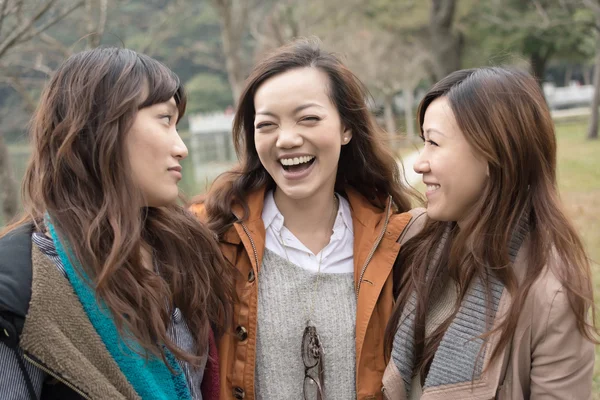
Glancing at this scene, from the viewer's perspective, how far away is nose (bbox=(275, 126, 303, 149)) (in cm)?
220

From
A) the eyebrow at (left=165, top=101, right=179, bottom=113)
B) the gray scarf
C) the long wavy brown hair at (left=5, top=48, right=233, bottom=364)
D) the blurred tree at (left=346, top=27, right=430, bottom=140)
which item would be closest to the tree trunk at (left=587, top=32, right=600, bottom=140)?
the blurred tree at (left=346, top=27, right=430, bottom=140)

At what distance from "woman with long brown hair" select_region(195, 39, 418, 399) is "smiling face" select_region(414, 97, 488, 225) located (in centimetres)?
36

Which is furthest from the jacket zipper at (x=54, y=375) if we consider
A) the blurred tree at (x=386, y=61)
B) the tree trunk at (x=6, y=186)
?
the blurred tree at (x=386, y=61)

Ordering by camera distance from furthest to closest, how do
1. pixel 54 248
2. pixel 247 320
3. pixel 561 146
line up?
pixel 561 146, pixel 247 320, pixel 54 248

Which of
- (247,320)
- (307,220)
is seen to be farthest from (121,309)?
(307,220)

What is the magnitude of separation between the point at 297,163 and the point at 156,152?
1.97 ft

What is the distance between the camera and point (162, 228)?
→ 203 centimetres

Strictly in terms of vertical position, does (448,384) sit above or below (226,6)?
below

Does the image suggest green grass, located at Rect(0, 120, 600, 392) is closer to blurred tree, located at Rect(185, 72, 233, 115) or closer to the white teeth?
the white teeth

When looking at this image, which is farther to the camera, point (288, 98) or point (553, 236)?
point (288, 98)

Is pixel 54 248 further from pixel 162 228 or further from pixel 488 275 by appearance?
pixel 488 275

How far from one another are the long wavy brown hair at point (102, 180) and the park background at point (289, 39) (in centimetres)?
41

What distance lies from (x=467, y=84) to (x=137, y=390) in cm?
134

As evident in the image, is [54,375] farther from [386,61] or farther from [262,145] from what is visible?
[386,61]
